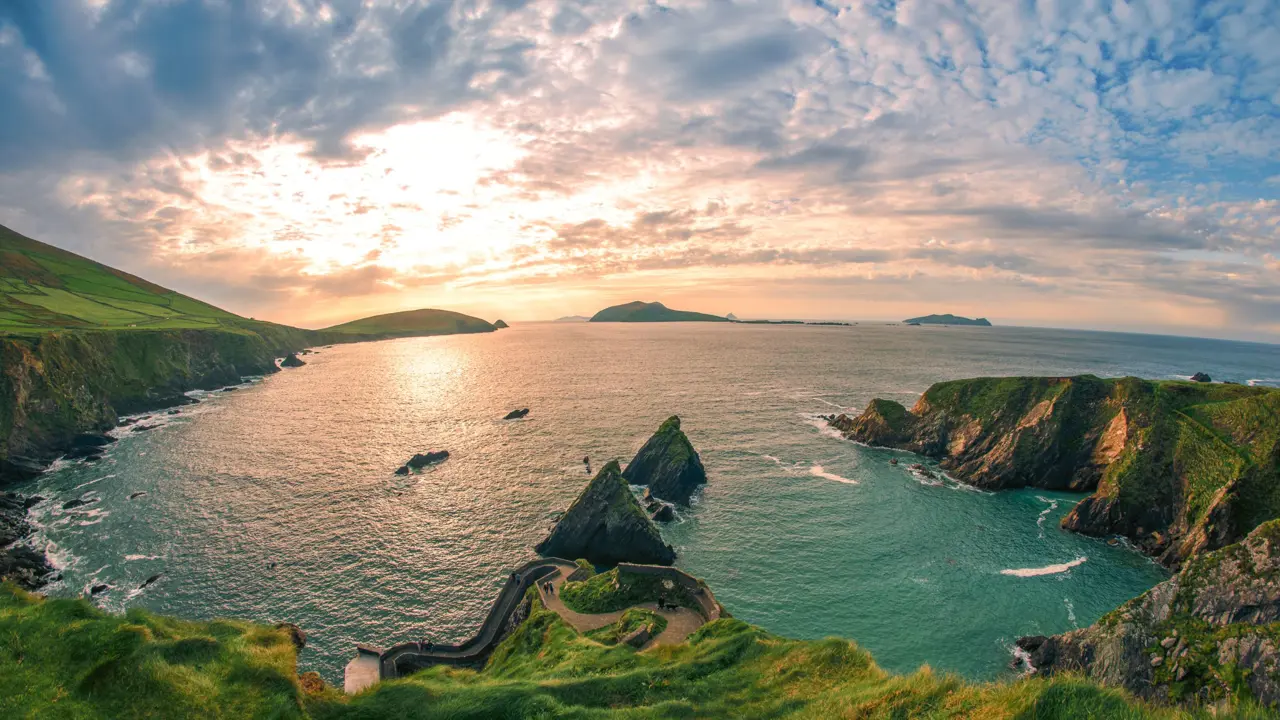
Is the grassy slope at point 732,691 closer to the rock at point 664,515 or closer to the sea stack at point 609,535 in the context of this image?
the sea stack at point 609,535

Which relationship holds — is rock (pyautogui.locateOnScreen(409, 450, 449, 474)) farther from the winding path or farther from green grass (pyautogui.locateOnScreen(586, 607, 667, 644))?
green grass (pyautogui.locateOnScreen(586, 607, 667, 644))

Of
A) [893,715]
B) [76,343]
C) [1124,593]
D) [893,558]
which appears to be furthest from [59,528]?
[1124,593]

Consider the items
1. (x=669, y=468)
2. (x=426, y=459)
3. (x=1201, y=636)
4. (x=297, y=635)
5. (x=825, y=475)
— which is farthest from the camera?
(x=426, y=459)

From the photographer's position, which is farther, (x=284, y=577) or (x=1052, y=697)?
(x=284, y=577)

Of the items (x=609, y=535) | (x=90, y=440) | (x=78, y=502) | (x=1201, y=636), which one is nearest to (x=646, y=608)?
(x=609, y=535)

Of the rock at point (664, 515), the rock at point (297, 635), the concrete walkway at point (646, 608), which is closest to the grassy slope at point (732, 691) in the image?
the concrete walkway at point (646, 608)

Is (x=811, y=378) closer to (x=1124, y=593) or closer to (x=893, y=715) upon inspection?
(x=1124, y=593)

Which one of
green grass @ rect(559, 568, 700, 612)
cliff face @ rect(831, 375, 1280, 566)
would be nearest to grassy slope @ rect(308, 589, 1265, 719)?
green grass @ rect(559, 568, 700, 612)

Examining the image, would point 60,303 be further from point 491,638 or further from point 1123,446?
point 1123,446
